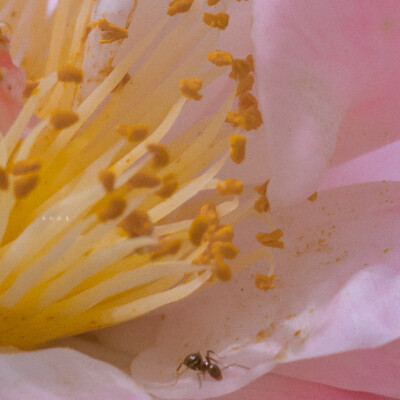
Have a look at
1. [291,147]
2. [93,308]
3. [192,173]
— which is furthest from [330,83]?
[93,308]

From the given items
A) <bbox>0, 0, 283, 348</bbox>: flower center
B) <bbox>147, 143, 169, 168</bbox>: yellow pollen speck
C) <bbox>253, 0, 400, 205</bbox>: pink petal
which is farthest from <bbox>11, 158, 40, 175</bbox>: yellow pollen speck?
<bbox>253, 0, 400, 205</bbox>: pink petal

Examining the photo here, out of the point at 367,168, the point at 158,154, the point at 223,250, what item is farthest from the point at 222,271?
the point at 367,168

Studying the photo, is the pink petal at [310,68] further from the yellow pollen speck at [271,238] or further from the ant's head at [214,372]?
the ant's head at [214,372]

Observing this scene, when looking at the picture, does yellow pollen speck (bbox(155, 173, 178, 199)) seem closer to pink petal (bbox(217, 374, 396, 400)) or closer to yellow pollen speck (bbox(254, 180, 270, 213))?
yellow pollen speck (bbox(254, 180, 270, 213))

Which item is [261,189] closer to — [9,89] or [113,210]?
[113,210]

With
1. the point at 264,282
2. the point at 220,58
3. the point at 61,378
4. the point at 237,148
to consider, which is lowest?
the point at 61,378

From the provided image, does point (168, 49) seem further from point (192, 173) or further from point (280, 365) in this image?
point (280, 365)

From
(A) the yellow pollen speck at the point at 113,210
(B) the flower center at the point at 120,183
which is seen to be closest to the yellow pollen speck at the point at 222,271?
(B) the flower center at the point at 120,183
